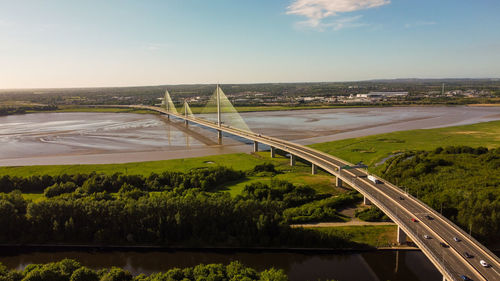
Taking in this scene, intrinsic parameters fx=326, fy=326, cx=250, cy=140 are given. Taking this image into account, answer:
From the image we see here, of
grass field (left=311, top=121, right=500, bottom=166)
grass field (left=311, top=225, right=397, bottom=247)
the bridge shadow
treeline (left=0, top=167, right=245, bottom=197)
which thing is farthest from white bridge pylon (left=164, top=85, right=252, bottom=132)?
grass field (left=311, top=225, right=397, bottom=247)

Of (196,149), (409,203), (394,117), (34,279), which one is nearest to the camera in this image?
(34,279)

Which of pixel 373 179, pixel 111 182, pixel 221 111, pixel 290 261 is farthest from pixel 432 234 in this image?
pixel 221 111

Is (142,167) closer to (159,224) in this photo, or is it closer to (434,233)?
(159,224)

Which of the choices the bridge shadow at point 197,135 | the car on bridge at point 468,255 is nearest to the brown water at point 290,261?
the car on bridge at point 468,255

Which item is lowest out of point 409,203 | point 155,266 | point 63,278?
point 155,266

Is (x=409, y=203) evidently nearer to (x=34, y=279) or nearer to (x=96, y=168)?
(x=34, y=279)

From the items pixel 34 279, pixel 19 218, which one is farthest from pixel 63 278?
pixel 19 218
